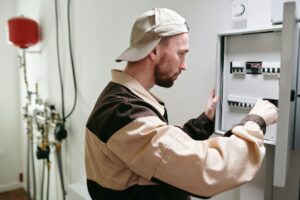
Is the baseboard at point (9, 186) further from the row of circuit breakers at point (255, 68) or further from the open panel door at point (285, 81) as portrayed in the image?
the open panel door at point (285, 81)

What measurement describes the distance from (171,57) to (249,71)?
32 cm

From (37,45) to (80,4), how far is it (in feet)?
3.61

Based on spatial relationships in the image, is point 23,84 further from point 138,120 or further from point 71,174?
point 138,120

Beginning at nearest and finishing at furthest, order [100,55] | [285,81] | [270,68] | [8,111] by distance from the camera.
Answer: [285,81] < [270,68] < [100,55] < [8,111]

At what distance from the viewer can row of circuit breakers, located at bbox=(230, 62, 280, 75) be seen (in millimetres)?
1052

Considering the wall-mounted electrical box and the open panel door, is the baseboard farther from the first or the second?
the open panel door

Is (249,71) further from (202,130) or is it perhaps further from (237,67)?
(202,130)

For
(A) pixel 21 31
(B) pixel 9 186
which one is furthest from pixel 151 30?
(B) pixel 9 186

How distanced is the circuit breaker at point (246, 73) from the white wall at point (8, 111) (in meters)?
3.24

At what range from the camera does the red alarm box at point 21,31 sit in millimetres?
2904

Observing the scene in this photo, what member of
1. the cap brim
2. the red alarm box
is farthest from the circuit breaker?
the red alarm box

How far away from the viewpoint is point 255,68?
111 cm

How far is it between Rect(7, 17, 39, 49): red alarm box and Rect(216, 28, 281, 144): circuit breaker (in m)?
2.34

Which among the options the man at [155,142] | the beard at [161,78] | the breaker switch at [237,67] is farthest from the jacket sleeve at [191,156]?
the breaker switch at [237,67]
